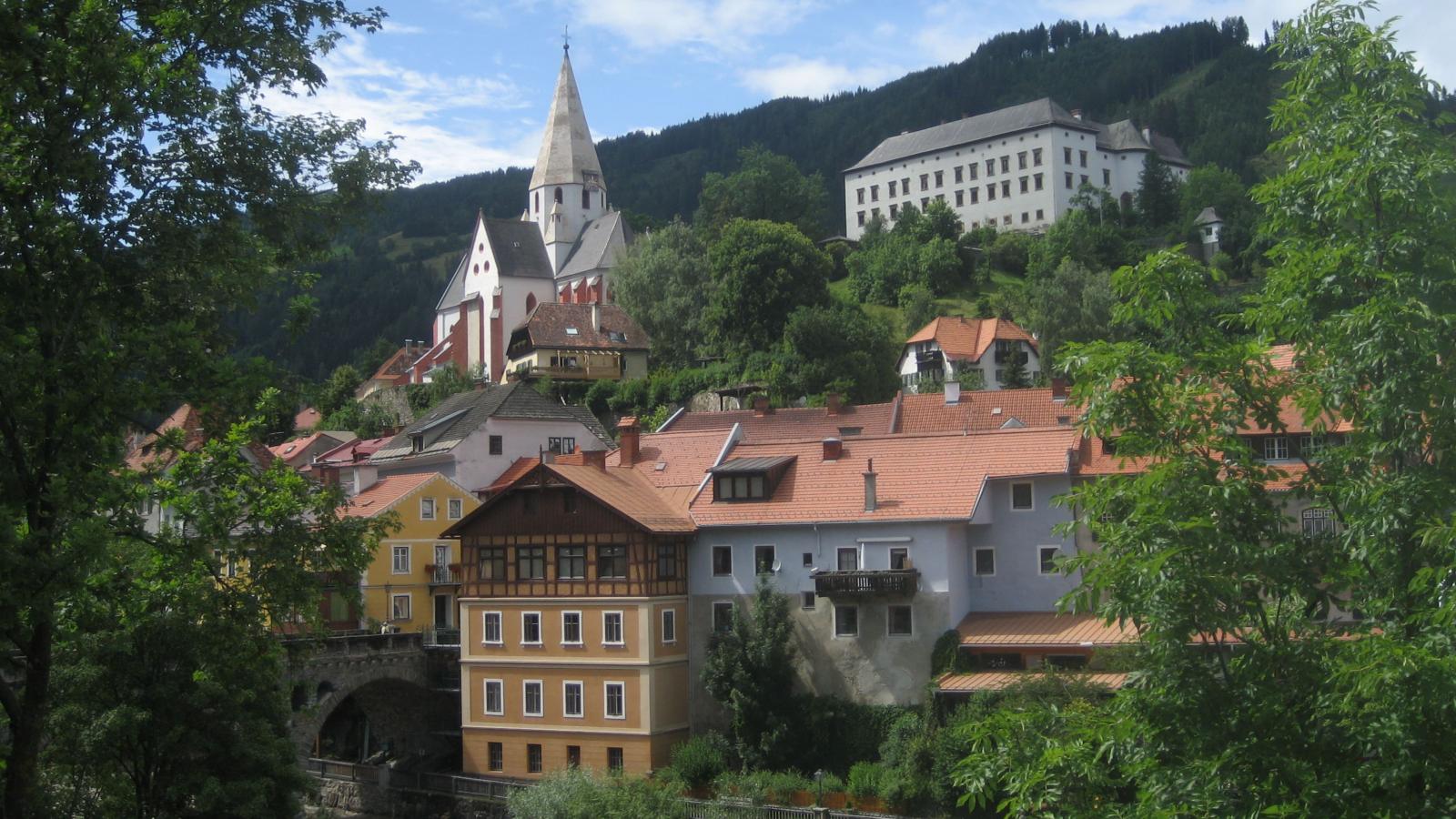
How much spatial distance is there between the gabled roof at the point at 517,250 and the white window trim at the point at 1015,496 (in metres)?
70.2

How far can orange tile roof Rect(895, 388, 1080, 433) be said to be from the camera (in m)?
56.3

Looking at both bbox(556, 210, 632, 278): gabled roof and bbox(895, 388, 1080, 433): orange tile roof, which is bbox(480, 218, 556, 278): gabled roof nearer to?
bbox(556, 210, 632, 278): gabled roof

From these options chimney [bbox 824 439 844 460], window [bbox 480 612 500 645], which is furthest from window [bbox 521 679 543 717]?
chimney [bbox 824 439 844 460]

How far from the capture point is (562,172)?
4545 inches

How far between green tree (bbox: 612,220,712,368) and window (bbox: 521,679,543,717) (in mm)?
41303

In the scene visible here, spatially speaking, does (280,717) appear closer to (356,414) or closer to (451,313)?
(356,414)

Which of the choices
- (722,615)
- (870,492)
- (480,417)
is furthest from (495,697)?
(480,417)

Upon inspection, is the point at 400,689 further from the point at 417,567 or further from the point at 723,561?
the point at 723,561

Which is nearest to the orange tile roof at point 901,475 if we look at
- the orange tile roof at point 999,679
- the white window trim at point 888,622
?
the white window trim at point 888,622

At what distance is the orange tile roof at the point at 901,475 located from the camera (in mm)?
39531

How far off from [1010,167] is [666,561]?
80.1 m

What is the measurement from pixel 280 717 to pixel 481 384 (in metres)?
57.6

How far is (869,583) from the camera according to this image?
3856 cm

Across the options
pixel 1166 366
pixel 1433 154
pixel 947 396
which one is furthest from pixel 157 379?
pixel 947 396
